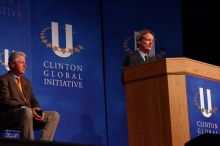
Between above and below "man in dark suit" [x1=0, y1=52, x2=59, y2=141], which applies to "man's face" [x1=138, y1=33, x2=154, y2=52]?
above

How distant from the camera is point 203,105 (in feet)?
17.5

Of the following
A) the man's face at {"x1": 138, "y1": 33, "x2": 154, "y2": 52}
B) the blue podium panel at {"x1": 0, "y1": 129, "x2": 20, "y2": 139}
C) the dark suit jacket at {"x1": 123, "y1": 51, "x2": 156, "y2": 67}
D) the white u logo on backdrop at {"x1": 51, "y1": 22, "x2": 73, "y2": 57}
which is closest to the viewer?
the blue podium panel at {"x1": 0, "y1": 129, "x2": 20, "y2": 139}

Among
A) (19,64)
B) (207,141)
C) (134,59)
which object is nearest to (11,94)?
(19,64)

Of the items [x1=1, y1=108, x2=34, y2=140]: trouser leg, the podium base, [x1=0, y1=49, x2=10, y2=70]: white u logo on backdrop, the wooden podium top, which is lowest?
the podium base

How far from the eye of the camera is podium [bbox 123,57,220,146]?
16.7 ft

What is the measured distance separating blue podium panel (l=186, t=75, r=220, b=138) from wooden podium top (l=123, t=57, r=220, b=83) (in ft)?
0.21

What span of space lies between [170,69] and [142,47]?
2.54 ft

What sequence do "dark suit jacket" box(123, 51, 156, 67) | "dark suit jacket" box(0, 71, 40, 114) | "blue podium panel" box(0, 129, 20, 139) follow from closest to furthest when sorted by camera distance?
1. "blue podium panel" box(0, 129, 20, 139)
2. "dark suit jacket" box(0, 71, 40, 114)
3. "dark suit jacket" box(123, 51, 156, 67)

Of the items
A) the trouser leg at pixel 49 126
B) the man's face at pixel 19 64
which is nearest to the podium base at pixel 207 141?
the trouser leg at pixel 49 126

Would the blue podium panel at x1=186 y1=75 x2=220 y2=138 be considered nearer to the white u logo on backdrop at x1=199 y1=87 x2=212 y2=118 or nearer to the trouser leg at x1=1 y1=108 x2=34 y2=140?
the white u logo on backdrop at x1=199 y1=87 x2=212 y2=118

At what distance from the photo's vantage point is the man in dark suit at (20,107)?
218 inches

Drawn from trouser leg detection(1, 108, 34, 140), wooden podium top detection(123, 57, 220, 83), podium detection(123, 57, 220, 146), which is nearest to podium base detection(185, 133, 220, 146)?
podium detection(123, 57, 220, 146)

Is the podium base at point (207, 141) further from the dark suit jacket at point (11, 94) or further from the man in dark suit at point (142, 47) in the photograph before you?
the dark suit jacket at point (11, 94)

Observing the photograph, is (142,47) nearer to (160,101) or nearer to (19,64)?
(160,101)
